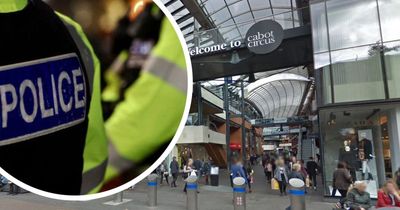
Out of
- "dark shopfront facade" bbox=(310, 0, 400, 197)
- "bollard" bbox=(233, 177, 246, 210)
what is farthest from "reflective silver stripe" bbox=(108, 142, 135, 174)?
"dark shopfront facade" bbox=(310, 0, 400, 197)

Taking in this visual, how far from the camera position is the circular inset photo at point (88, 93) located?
39.3 inches

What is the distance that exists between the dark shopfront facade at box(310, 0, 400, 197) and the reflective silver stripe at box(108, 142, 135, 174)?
9.09 metres

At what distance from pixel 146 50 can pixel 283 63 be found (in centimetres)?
985

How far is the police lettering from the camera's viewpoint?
0.96m

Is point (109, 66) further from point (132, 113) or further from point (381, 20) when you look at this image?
point (381, 20)

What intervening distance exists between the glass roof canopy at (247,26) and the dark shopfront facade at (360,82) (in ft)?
5.85

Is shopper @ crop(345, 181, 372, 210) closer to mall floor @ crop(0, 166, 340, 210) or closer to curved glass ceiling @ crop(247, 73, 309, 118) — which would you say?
mall floor @ crop(0, 166, 340, 210)

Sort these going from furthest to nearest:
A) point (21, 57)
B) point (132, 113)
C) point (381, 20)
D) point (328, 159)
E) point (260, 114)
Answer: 1. point (260, 114)
2. point (328, 159)
3. point (381, 20)
4. point (132, 113)
5. point (21, 57)

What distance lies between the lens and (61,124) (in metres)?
1.04

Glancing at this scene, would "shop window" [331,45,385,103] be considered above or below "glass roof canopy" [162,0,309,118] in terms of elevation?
below

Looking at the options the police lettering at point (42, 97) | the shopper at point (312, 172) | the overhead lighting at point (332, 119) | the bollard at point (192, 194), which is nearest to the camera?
the police lettering at point (42, 97)

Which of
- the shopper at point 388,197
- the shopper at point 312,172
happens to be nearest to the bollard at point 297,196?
the shopper at point 388,197

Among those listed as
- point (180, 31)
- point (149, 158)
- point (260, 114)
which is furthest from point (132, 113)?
point (260, 114)

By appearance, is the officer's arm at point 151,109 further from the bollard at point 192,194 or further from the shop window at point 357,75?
the shop window at point 357,75
